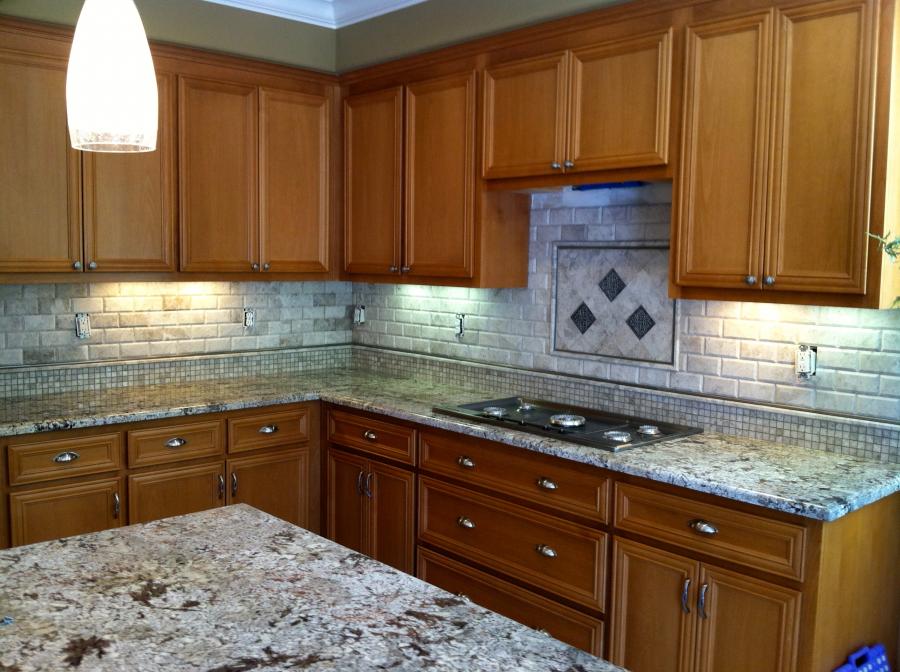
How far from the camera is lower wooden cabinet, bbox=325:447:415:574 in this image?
12.6 feet

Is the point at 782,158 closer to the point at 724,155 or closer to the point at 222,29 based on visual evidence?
the point at 724,155

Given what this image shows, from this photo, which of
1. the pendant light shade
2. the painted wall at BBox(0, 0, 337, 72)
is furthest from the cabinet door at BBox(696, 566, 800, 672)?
the painted wall at BBox(0, 0, 337, 72)

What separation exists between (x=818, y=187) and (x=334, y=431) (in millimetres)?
2511

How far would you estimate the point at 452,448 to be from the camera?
11.8 ft

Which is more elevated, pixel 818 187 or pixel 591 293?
pixel 818 187

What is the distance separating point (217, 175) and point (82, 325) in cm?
98

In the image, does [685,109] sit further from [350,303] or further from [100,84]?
[350,303]

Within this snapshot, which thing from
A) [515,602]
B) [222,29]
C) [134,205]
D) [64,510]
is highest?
[222,29]

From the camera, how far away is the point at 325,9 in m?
4.46

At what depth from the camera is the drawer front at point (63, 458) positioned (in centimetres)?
337

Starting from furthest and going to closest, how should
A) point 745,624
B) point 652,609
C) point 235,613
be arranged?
1. point 652,609
2. point 745,624
3. point 235,613

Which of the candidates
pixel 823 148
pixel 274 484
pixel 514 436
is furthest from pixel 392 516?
pixel 823 148

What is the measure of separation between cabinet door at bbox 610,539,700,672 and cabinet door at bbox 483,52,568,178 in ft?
5.24

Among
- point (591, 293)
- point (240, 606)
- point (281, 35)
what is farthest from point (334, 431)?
point (240, 606)
